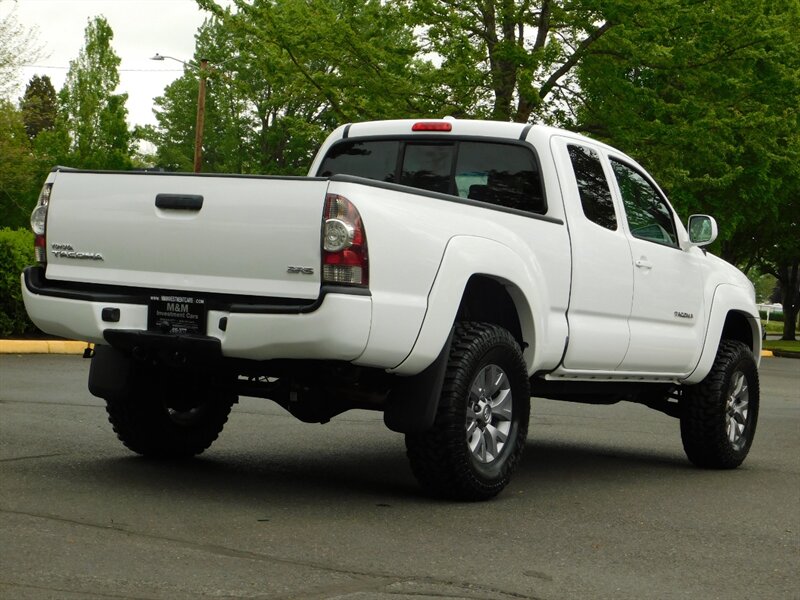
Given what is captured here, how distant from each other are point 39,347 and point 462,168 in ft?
35.1

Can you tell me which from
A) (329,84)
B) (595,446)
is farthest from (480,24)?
(595,446)

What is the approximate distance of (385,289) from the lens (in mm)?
6141

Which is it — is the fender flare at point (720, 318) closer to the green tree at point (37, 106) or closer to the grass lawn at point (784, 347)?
the grass lawn at point (784, 347)

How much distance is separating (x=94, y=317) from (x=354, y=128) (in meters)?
2.58

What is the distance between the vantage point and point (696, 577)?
5.32 m

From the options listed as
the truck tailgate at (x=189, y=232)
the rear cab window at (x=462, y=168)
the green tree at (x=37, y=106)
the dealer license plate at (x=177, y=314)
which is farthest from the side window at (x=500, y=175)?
the green tree at (x=37, y=106)

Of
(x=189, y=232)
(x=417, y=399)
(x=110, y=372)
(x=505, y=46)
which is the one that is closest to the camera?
(x=189, y=232)

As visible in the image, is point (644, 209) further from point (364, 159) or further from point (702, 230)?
point (364, 159)

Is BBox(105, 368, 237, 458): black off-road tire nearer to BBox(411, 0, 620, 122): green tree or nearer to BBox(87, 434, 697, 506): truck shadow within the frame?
BBox(87, 434, 697, 506): truck shadow

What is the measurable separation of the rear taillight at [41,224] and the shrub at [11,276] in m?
11.7


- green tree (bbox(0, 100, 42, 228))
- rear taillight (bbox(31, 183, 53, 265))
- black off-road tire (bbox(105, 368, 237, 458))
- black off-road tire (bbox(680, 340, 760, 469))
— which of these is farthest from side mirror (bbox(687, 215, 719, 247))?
green tree (bbox(0, 100, 42, 228))

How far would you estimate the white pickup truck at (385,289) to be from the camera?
6.10 meters

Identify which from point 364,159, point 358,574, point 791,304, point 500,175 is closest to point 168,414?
point 364,159

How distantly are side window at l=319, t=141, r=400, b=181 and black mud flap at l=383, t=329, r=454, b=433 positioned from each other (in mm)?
2003
